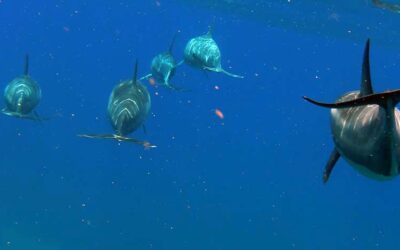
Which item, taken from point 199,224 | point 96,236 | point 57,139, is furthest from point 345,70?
point 96,236

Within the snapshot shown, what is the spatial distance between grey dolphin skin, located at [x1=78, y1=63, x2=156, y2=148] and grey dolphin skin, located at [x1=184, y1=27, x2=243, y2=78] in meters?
2.93

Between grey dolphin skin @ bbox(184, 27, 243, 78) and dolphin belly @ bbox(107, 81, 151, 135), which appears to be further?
grey dolphin skin @ bbox(184, 27, 243, 78)

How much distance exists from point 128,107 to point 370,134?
13.8 ft

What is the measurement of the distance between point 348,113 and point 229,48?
270ft

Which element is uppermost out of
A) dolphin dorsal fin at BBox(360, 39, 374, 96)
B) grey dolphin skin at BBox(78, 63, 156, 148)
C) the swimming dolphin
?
dolphin dorsal fin at BBox(360, 39, 374, 96)

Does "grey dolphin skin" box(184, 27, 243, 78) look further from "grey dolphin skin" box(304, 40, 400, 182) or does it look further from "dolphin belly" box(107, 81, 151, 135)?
"grey dolphin skin" box(304, 40, 400, 182)

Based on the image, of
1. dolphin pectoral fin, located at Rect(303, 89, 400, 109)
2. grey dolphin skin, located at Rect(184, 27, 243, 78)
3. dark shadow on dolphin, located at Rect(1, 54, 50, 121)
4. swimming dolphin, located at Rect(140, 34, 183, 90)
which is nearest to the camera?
dolphin pectoral fin, located at Rect(303, 89, 400, 109)

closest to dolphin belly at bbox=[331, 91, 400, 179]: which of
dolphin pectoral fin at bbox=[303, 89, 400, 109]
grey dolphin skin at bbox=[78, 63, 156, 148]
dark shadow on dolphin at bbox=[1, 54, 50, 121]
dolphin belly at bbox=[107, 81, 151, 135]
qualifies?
dolphin pectoral fin at bbox=[303, 89, 400, 109]

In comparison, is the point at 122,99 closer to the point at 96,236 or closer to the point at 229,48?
the point at 96,236

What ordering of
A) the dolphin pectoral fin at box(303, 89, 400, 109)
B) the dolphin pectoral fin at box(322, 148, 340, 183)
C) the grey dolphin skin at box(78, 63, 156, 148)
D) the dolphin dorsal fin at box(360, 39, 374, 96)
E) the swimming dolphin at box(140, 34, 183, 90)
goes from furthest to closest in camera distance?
the swimming dolphin at box(140, 34, 183, 90), the grey dolphin skin at box(78, 63, 156, 148), the dolphin pectoral fin at box(322, 148, 340, 183), the dolphin dorsal fin at box(360, 39, 374, 96), the dolphin pectoral fin at box(303, 89, 400, 109)

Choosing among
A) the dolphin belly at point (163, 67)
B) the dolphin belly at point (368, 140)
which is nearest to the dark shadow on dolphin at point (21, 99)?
the dolphin belly at point (163, 67)

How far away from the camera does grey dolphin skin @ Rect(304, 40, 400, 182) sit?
9.12 ft

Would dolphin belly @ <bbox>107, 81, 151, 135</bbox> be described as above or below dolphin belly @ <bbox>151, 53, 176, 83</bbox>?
above

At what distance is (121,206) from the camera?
26828 millimetres
